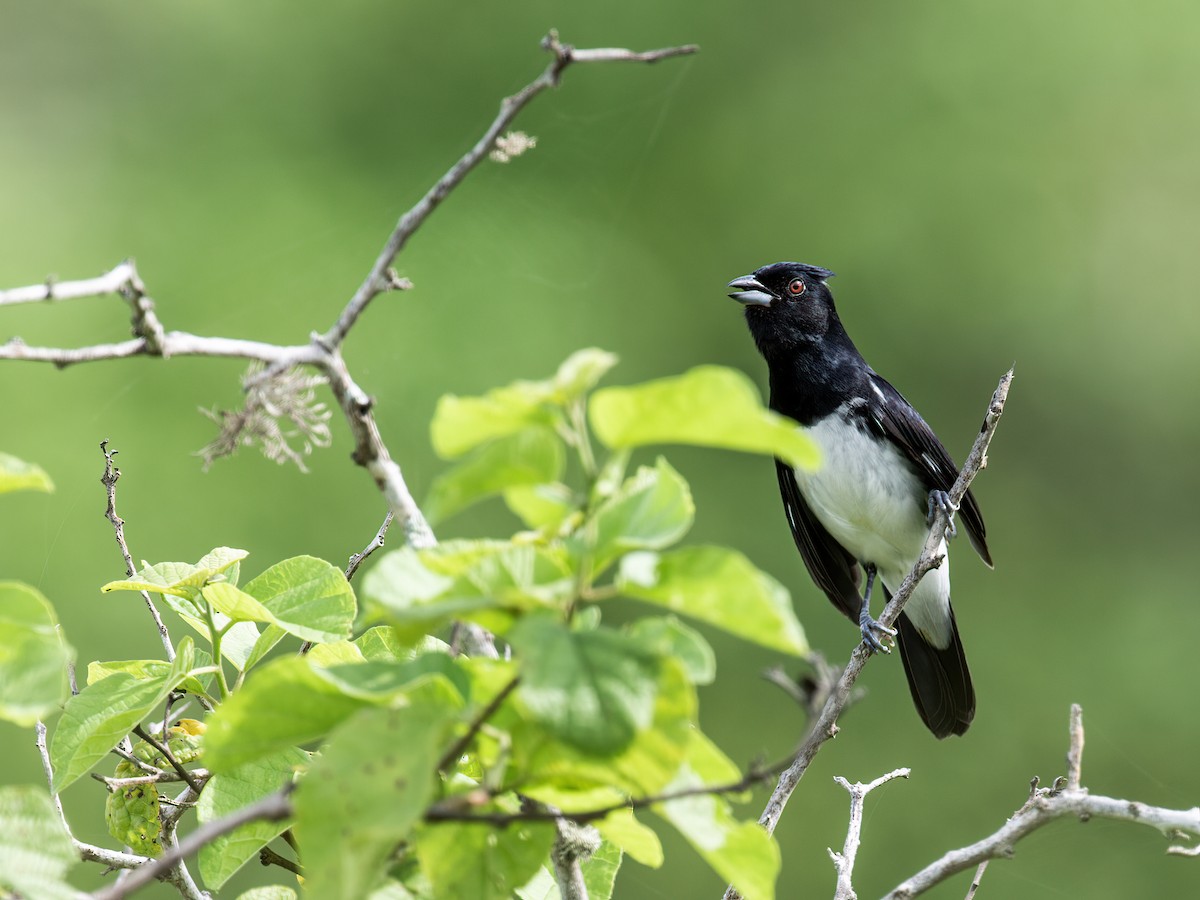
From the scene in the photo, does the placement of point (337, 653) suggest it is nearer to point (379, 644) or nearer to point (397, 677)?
point (379, 644)

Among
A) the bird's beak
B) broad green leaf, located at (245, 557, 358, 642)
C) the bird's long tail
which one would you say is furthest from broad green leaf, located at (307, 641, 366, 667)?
the bird's long tail

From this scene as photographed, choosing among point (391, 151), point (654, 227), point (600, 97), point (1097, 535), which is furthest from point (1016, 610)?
point (391, 151)

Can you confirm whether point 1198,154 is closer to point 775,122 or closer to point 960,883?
point 775,122

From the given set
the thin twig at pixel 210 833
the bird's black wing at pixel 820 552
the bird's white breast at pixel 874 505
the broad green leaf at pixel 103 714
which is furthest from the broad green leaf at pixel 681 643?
the bird's black wing at pixel 820 552

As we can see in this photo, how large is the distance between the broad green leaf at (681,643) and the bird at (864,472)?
3.09 m

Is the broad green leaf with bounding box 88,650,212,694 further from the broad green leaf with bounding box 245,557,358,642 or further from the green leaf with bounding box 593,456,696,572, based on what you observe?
the green leaf with bounding box 593,456,696,572

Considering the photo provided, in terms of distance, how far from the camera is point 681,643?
913 millimetres

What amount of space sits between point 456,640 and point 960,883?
7979 millimetres

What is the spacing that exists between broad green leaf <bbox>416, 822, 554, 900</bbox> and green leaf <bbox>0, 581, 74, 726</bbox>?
29 centimetres

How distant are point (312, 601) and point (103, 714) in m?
0.22

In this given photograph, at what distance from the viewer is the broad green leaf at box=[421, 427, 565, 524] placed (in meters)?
0.89

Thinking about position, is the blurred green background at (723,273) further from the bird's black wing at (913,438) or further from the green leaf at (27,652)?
the green leaf at (27,652)


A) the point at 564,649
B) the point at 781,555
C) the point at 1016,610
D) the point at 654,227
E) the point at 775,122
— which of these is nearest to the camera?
the point at 564,649

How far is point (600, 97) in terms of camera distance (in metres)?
11.1
